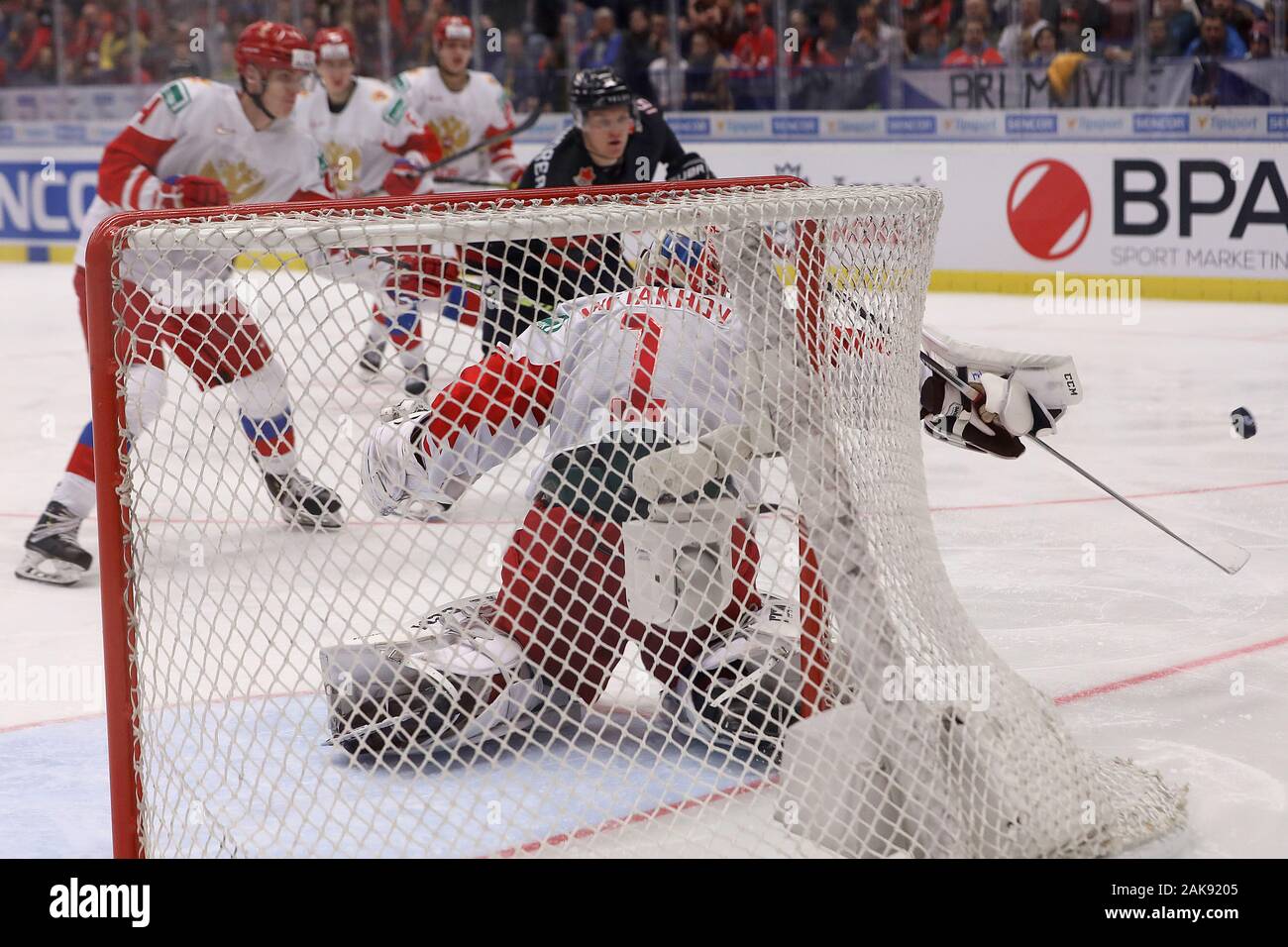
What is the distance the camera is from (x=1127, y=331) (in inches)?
281

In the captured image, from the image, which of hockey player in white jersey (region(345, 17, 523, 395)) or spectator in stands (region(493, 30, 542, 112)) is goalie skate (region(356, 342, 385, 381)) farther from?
spectator in stands (region(493, 30, 542, 112))

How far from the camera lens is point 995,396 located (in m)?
2.53

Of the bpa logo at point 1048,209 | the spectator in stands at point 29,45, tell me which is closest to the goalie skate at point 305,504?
the bpa logo at point 1048,209

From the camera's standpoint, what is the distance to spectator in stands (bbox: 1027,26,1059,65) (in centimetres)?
825

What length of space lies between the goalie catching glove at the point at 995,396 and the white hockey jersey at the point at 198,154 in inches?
86.6

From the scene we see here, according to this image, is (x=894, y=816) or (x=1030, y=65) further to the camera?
(x=1030, y=65)

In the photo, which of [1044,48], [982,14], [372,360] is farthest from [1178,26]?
[372,360]

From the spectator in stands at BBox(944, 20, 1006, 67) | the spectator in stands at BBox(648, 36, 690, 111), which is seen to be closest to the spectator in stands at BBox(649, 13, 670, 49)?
the spectator in stands at BBox(648, 36, 690, 111)

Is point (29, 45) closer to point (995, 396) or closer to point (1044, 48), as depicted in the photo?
point (1044, 48)

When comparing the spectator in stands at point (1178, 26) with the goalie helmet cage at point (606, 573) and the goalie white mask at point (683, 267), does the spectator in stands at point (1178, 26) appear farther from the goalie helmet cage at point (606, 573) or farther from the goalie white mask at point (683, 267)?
the goalie white mask at point (683, 267)

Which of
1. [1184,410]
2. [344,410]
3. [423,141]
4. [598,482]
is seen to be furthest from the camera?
[423,141]

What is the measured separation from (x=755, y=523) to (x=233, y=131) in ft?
8.49
